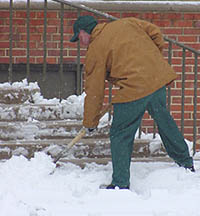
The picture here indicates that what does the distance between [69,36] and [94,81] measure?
7.25 feet

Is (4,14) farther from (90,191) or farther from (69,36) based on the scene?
(90,191)

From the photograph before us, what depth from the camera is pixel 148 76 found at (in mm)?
3766

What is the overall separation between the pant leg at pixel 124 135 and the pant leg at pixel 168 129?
18 cm

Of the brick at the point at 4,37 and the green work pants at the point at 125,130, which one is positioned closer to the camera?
the green work pants at the point at 125,130

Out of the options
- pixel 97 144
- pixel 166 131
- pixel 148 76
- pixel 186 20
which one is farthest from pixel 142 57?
pixel 186 20

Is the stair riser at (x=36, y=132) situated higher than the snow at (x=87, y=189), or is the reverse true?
the stair riser at (x=36, y=132)

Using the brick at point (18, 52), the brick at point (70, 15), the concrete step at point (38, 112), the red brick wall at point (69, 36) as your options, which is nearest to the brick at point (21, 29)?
the red brick wall at point (69, 36)

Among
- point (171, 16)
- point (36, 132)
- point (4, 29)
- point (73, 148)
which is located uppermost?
point (171, 16)

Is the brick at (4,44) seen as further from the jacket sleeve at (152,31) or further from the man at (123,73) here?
the jacket sleeve at (152,31)

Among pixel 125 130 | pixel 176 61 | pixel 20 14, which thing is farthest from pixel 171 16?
pixel 125 130

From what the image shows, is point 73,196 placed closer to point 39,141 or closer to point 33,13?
point 39,141

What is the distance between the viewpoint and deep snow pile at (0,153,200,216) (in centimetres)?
340

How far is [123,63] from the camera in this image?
A: 3.73 meters

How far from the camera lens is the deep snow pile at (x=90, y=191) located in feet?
11.2
